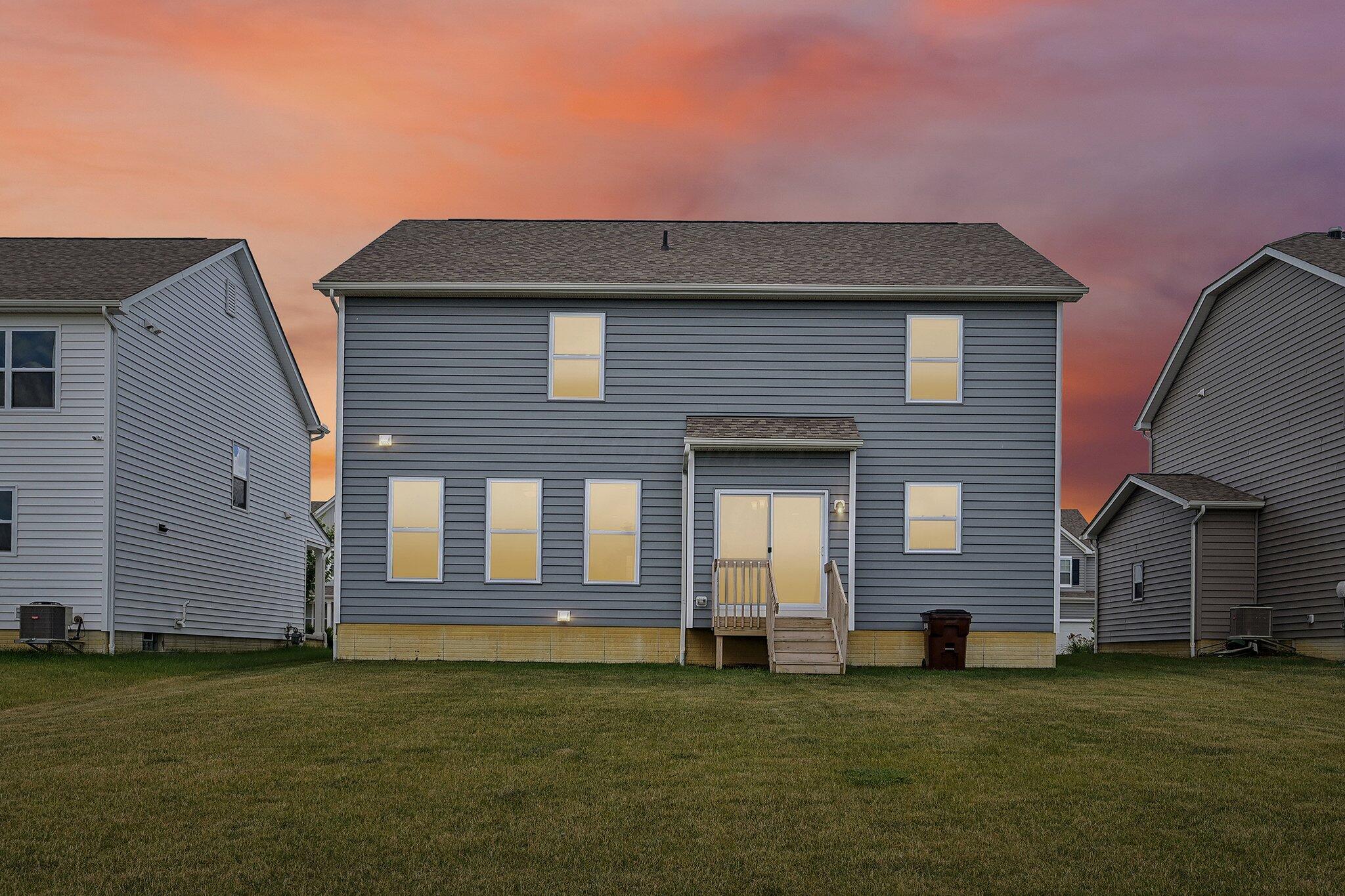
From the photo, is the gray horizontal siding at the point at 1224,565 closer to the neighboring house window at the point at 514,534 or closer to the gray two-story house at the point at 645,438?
the gray two-story house at the point at 645,438

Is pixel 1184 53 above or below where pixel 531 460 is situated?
above

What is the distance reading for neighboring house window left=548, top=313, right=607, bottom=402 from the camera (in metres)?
19.8

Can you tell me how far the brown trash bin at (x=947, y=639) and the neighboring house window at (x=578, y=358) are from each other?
6058 millimetres

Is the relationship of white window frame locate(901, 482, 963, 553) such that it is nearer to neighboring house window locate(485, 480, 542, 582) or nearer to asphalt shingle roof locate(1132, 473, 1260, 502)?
neighboring house window locate(485, 480, 542, 582)

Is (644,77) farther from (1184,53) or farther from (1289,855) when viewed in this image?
(1289,855)

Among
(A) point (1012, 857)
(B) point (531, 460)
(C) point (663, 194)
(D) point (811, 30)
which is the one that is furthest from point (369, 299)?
(A) point (1012, 857)

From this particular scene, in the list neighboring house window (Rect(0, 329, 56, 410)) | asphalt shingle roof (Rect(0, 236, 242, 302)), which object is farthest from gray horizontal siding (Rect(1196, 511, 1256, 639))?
neighboring house window (Rect(0, 329, 56, 410))

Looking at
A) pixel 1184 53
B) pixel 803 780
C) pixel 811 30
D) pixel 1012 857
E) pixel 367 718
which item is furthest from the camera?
pixel 1184 53

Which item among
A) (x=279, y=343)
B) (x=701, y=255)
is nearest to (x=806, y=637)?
(x=701, y=255)

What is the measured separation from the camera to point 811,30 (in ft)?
68.7

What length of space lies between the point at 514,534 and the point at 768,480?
400cm

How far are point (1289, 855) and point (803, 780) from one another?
3.19 metres

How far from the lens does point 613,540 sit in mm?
19516

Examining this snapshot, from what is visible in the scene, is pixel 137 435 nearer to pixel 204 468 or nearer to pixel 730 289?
pixel 204 468
